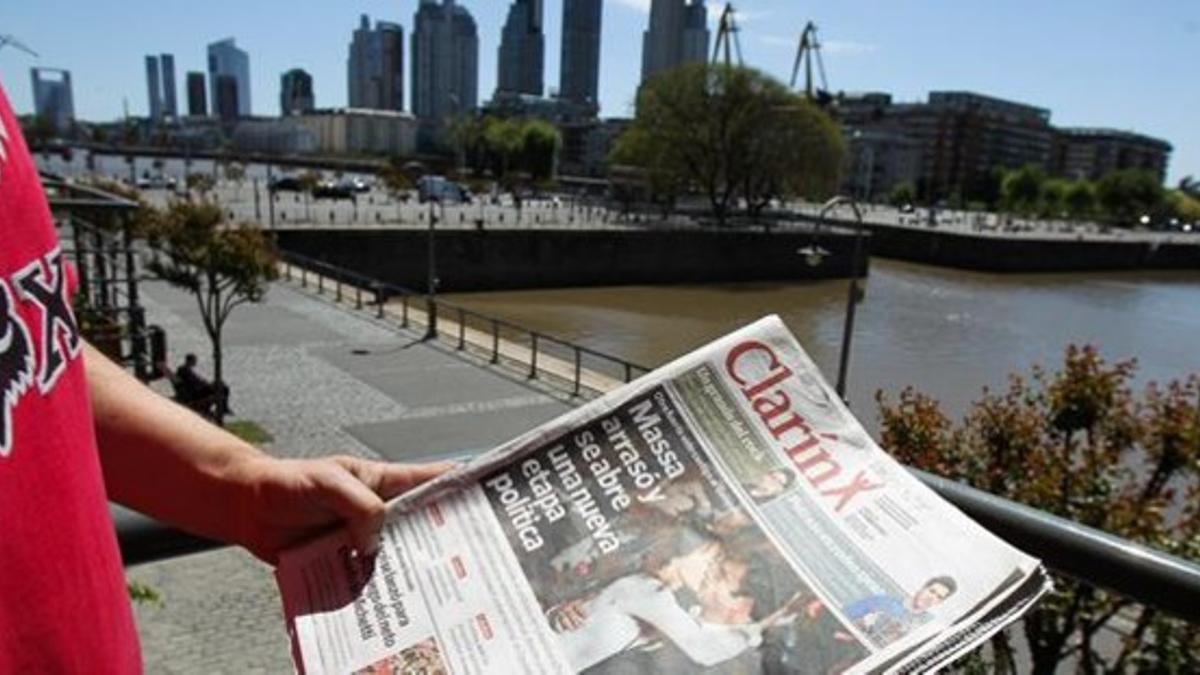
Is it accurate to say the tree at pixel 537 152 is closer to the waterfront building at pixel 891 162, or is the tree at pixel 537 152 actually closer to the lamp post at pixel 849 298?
the waterfront building at pixel 891 162

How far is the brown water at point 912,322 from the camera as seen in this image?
26.5 meters

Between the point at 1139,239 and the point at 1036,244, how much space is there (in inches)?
732

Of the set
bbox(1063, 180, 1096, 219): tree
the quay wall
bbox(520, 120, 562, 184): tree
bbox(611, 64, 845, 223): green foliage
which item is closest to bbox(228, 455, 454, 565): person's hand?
the quay wall

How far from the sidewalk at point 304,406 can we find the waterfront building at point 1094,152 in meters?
149

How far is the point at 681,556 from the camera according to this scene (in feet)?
3.65

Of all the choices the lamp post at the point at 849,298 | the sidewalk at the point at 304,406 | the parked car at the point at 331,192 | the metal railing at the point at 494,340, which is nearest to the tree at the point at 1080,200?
the parked car at the point at 331,192

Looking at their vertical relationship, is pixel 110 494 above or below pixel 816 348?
above

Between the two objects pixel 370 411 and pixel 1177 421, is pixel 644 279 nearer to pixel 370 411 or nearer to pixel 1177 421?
pixel 370 411

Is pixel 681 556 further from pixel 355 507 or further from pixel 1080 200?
pixel 1080 200

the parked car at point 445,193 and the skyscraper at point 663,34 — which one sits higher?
the skyscraper at point 663,34

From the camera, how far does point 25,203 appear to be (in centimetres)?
84

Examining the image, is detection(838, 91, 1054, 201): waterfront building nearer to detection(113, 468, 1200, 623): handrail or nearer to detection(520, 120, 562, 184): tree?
detection(520, 120, 562, 184): tree

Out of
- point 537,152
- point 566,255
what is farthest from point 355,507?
point 537,152

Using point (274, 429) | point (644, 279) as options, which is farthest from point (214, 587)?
point (644, 279)
